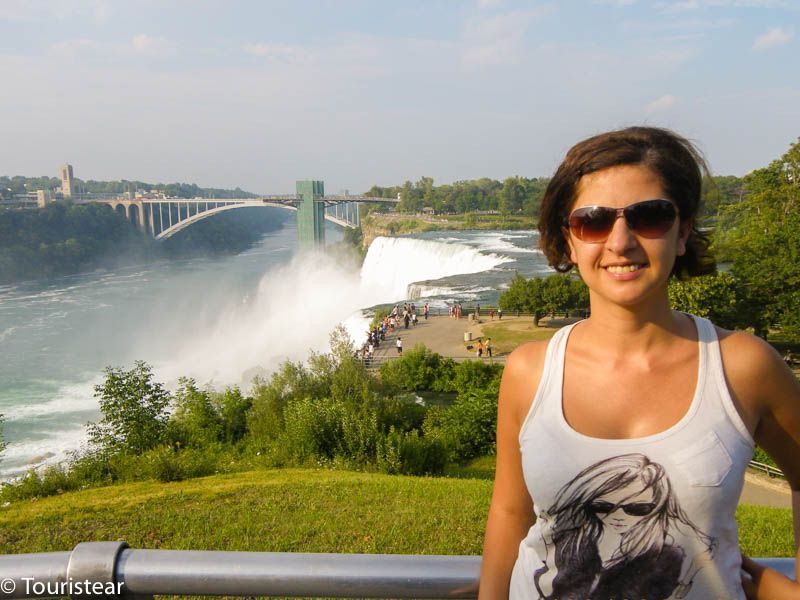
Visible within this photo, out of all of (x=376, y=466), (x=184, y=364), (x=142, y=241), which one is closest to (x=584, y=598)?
(x=376, y=466)

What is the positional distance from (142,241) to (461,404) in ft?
172

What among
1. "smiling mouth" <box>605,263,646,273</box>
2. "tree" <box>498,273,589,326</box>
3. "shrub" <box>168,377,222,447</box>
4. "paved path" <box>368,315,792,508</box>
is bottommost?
"shrub" <box>168,377,222,447</box>

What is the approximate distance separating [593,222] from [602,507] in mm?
436

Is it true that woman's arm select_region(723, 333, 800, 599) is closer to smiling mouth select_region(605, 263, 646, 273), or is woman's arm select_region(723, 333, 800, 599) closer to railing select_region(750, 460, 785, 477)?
smiling mouth select_region(605, 263, 646, 273)

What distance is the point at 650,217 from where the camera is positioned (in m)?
1.03

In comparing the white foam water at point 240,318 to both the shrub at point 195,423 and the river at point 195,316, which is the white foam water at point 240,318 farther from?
the shrub at point 195,423

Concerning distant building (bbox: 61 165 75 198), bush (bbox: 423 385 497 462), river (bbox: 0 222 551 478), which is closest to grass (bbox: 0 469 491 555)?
bush (bbox: 423 385 497 462)

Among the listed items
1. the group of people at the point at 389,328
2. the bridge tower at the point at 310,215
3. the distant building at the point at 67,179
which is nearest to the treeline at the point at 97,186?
the distant building at the point at 67,179

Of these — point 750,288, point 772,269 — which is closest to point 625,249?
point 750,288

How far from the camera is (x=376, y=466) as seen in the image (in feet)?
30.1

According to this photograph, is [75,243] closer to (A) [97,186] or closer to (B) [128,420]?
(B) [128,420]

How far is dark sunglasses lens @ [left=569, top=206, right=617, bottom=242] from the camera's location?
104 centimetres

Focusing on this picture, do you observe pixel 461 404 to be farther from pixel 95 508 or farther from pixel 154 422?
pixel 95 508

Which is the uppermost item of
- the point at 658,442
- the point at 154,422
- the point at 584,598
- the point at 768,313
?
the point at 658,442
